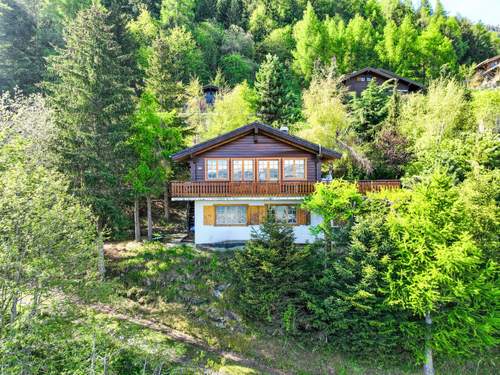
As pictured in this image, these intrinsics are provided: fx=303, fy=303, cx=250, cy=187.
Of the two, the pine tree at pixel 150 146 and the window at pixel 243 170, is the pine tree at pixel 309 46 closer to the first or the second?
the window at pixel 243 170

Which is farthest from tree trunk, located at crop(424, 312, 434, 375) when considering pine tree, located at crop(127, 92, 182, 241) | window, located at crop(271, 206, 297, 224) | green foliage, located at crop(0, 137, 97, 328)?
pine tree, located at crop(127, 92, 182, 241)

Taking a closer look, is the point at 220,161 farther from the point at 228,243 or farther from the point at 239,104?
the point at 239,104

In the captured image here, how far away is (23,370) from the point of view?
9391 millimetres

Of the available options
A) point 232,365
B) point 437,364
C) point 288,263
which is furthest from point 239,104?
point 437,364

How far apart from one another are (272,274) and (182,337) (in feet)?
18.6

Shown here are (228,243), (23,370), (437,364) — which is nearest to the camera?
(23,370)

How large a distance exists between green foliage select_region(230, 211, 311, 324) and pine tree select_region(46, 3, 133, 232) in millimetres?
8846

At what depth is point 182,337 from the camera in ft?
50.2

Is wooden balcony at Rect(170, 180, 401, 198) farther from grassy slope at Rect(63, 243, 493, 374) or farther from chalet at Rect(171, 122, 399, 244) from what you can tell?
grassy slope at Rect(63, 243, 493, 374)

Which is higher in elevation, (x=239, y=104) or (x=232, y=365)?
(x=239, y=104)

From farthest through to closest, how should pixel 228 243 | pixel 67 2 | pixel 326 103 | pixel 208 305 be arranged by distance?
pixel 67 2, pixel 326 103, pixel 228 243, pixel 208 305

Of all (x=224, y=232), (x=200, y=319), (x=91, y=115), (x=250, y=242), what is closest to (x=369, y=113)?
(x=224, y=232)

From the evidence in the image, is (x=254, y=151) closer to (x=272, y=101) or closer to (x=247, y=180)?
(x=247, y=180)

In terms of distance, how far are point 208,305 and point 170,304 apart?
2183 millimetres
